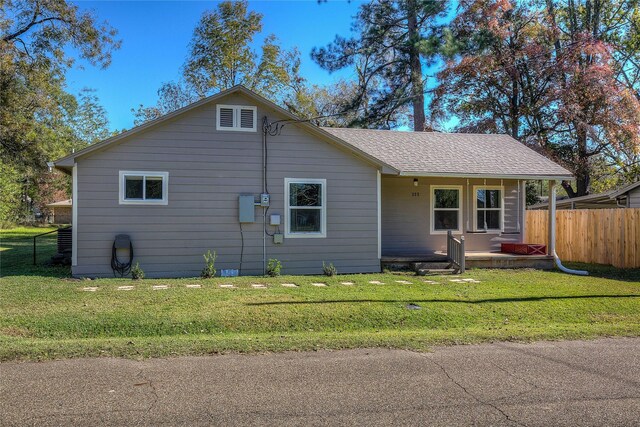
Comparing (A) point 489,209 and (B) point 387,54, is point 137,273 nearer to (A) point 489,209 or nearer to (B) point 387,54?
(A) point 489,209

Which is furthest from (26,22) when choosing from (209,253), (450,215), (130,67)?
(450,215)

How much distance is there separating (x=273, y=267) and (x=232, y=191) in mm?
1997

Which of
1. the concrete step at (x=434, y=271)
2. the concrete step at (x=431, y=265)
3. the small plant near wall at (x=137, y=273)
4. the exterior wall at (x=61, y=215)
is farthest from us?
the exterior wall at (x=61, y=215)

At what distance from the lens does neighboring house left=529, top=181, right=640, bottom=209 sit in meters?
15.8

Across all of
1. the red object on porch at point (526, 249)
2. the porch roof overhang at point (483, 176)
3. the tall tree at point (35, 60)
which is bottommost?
the red object on porch at point (526, 249)

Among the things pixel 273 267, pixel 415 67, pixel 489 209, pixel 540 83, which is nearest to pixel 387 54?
pixel 415 67

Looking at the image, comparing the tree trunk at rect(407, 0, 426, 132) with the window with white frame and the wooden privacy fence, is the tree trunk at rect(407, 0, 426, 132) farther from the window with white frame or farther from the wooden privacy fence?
the window with white frame

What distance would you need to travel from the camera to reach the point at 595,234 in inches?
584

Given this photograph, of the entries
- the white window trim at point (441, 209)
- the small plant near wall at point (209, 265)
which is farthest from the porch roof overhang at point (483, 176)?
the small plant near wall at point (209, 265)

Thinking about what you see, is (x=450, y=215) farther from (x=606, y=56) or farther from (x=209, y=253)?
(x=606, y=56)

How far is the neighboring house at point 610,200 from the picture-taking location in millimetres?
15750

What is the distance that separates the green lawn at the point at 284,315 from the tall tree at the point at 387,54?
15.4 meters

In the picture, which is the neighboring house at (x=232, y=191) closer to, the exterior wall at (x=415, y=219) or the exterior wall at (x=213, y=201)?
the exterior wall at (x=213, y=201)

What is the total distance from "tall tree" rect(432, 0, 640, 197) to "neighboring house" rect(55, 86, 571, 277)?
11907 mm
